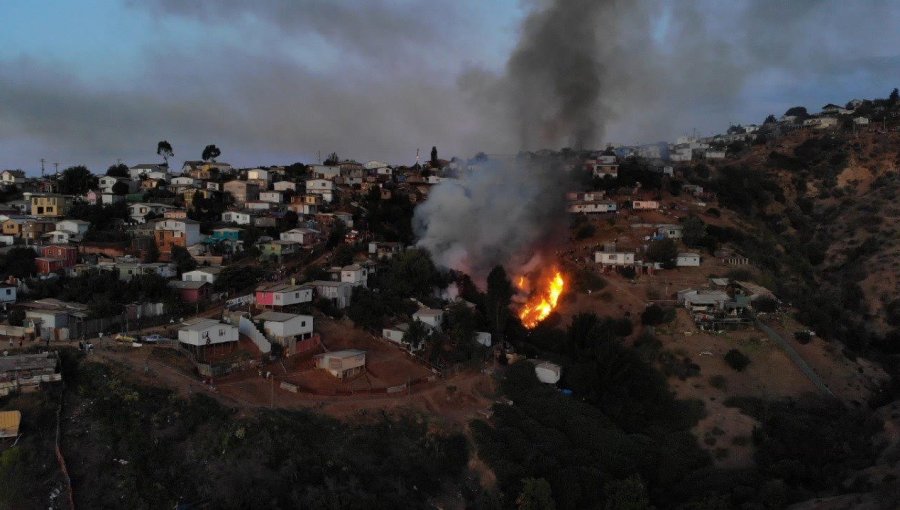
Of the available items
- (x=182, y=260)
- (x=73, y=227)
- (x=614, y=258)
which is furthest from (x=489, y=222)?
(x=73, y=227)

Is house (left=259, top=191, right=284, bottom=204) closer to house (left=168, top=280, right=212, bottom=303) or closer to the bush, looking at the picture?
house (left=168, top=280, right=212, bottom=303)

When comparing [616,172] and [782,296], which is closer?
[782,296]

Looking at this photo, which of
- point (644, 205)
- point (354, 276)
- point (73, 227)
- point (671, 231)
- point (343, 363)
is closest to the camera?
point (343, 363)

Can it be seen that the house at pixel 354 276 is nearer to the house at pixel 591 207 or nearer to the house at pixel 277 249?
the house at pixel 277 249

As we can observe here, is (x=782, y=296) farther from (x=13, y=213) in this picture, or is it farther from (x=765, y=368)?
(x=13, y=213)

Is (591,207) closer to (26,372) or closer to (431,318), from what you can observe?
(431,318)

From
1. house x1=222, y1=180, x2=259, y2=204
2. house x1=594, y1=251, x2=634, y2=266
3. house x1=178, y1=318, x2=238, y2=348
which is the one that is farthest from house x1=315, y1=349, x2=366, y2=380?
house x1=222, y1=180, x2=259, y2=204

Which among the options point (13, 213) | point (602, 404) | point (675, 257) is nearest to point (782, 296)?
point (675, 257)
